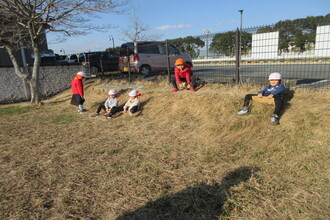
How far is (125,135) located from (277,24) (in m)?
4.46

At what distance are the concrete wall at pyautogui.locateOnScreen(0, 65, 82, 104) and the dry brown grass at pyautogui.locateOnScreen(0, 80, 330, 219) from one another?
448 centimetres

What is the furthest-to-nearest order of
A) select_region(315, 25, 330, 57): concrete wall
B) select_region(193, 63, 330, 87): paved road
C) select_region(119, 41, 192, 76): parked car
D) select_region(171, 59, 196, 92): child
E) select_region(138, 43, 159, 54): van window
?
select_region(138, 43, 159, 54): van window
select_region(119, 41, 192, 76): parked car
select_region(193, 63, 330, 87): paved road
select_region(171, 59, 196, 92): child
select_region(315, 25, 330, 57): concrete wall

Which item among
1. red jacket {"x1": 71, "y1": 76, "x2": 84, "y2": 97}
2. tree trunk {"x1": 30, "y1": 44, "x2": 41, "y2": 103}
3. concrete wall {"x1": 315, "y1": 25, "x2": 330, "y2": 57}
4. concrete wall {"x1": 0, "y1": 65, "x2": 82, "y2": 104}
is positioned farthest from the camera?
concrete wall {"x1": 0, "y1": 65, "x2": 82, "y2": 104}

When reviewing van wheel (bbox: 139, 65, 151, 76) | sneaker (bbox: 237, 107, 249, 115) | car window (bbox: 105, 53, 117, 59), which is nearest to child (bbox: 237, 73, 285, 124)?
sneaker (bbox: 237, 107, 249, 115)

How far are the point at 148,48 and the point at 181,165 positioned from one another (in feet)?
27.7

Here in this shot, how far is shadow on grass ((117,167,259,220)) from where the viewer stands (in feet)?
7.01

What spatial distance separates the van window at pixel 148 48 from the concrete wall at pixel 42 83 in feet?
9.67

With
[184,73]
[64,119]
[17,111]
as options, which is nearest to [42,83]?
[17,111]

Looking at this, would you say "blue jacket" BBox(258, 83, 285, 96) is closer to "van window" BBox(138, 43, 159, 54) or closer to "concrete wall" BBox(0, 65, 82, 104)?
"van window" BBox(138, 43, 159, 54)

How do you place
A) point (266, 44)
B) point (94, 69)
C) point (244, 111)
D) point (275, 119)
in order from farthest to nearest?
1. point (94, 69)
2. point (266, 44)
3. point (244, 111)
4. point (275, 119)

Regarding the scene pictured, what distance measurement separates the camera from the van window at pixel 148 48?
1058 cm

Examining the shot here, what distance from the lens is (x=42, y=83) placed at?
9859mm

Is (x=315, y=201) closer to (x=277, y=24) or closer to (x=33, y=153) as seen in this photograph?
(x=33, y=153)

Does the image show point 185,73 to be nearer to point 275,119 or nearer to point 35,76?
point 275,119
